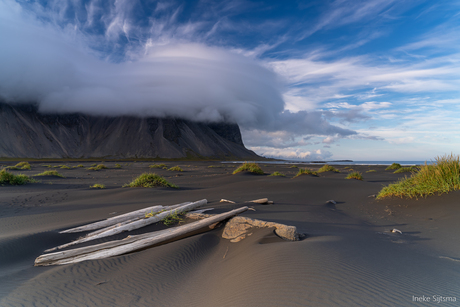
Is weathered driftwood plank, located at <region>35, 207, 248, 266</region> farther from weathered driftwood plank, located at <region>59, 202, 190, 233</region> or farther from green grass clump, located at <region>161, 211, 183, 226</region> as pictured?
weathered driftwood plank, located at <region>59, 202, 190, 233</region>

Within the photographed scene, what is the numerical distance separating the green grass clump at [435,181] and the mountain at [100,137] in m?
113

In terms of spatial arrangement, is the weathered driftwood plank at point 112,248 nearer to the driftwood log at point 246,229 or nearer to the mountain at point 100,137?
the driftwood log at point 246,229

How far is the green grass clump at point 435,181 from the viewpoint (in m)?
7.31

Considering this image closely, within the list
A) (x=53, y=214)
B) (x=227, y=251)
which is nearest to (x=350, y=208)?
(x=227, y=251)

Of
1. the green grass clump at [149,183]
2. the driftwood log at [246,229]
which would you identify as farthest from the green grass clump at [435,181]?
the green grass clump at [149,183]

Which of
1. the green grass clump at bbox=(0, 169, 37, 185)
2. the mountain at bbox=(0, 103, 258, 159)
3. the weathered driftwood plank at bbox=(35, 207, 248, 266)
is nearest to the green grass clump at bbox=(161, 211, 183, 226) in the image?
the weathered driftwood plank at bbox=(35, 207, 248, 266)

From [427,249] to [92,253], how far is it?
5.87 metres

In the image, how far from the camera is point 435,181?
297 inches

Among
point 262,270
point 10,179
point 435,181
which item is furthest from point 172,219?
point 10,179

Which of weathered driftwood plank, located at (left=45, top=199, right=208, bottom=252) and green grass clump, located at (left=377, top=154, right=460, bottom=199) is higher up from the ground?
green grass clump, located at (left=377, top=154, right=460, bottom=199)

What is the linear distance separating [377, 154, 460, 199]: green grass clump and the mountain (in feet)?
371

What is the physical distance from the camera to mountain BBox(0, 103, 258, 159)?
309 feet

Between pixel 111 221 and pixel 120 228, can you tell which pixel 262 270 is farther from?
pixel 111 221

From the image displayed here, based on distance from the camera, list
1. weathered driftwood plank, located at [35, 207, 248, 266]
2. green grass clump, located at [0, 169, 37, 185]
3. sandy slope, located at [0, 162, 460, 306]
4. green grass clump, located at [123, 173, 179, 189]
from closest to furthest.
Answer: sandy slope, located at [0, 162, 460, 306] → weathered driftwood plank, located at [35, 207, 248, 266] → green grass clump, located at [123, 173, 179, 189] → green grass clump, located at [0, 169, 37, 185]
